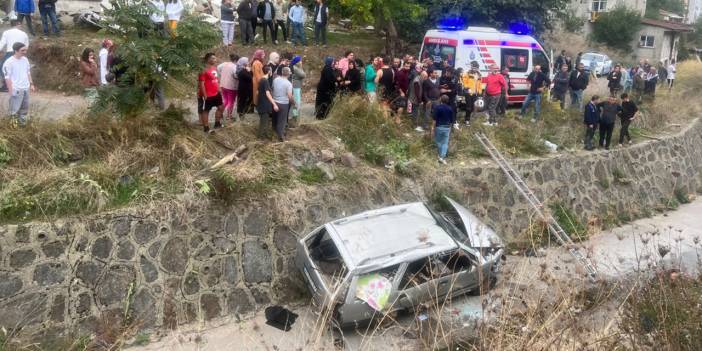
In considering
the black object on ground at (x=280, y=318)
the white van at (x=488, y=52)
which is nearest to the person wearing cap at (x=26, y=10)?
the white van at (x=488, y=52)

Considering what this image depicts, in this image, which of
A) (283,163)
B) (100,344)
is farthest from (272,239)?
(100,344)

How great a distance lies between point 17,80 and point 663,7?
164 feet

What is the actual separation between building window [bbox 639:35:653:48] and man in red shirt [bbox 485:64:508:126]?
→ 91.7ft

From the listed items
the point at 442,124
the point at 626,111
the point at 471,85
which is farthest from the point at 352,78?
the point at 626,111

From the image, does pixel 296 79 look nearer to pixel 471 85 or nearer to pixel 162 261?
pixel 471 85

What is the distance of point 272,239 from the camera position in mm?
9766

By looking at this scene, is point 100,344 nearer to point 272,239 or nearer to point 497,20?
point 272,239

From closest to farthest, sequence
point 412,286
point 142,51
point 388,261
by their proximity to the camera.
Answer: point 388,261, point 412,286, point 142,51

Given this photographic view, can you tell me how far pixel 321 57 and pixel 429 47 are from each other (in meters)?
3.52

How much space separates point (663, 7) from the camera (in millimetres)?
46375

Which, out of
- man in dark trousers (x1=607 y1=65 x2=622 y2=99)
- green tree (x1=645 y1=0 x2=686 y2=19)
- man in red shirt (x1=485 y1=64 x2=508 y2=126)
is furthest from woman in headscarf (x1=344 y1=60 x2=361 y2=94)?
green tree (x1=645 y1=0 x2=686 y2=19)

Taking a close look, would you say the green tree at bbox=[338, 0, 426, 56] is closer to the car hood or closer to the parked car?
the car hood

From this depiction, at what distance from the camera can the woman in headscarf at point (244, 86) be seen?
1101cm

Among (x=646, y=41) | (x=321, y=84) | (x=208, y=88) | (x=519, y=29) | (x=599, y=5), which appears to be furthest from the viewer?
(x=599, y=5)
